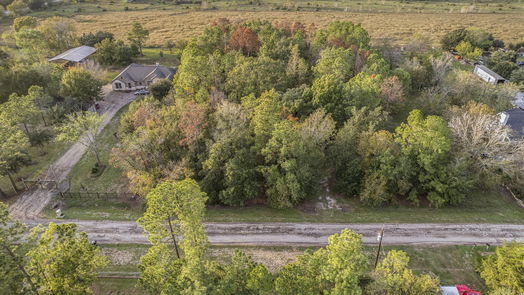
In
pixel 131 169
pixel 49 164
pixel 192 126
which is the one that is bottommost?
pixel 49 164

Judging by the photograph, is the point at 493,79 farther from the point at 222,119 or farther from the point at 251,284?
Result: the point at 251,284

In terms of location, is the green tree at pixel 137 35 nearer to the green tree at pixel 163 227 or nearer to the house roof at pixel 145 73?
the house roof at pixel 145 73

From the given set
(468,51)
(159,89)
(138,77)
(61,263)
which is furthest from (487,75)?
(61,263)

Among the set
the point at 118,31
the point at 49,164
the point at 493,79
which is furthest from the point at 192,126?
the point at 118,31

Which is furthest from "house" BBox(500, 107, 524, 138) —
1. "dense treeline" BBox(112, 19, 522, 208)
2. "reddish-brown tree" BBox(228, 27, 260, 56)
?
"reddish-brown tree" BBox(228, 27, 260, 56)

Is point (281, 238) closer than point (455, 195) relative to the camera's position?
Yes

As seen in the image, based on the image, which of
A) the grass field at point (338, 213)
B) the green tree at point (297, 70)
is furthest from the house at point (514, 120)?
the green tree at point (297, 70)

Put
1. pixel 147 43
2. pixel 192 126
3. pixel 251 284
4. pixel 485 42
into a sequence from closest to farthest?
pixel 251 284 → pixel 192 126 → pixel 485 42 → pixel 147 43
